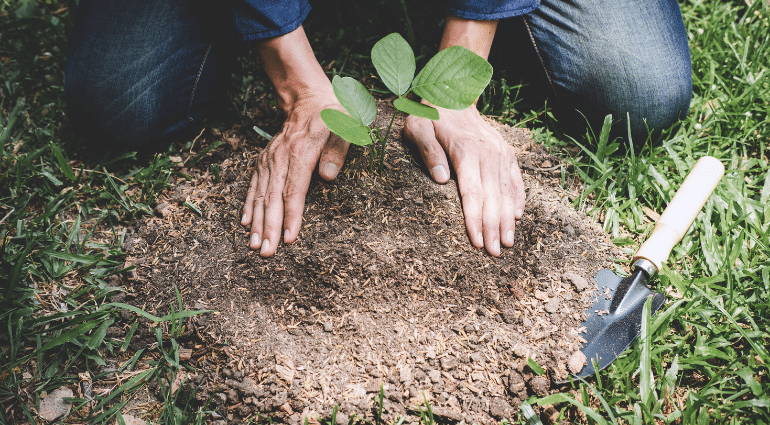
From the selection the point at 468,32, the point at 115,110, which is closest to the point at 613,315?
the point at 468,32

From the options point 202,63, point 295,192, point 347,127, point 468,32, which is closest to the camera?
point 347,127

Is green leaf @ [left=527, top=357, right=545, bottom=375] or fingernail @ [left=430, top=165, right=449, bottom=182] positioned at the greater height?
fingernail @ [left=430, top=165, right=449, bottom=182]

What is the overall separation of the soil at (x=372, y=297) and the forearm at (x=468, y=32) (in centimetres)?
40

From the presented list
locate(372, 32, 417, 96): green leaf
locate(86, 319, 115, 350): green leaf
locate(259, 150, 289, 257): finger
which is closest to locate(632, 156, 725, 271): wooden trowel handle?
locate(372, 32, 417, 96): green leaf

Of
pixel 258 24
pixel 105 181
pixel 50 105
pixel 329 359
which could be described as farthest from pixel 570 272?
pixel 50 105

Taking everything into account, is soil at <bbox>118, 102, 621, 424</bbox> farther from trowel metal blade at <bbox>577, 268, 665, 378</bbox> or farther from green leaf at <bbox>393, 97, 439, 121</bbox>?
green leaf at <bbox>393, 97, 439, 121</bbox>

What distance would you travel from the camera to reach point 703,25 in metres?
2.00

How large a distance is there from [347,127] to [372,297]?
47cm

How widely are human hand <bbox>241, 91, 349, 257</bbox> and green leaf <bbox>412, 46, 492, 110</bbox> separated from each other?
1.18 ft

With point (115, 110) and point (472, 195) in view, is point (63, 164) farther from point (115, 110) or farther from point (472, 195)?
point (472, 195)

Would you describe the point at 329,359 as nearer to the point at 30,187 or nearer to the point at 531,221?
the point at 531,221

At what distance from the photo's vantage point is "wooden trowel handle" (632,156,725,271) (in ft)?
4.20

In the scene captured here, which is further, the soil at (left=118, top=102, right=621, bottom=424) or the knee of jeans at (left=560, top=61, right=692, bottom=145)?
the knee of jeans at (left=560, top=61, right=692, bottom=145)

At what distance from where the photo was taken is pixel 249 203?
4.52ft
